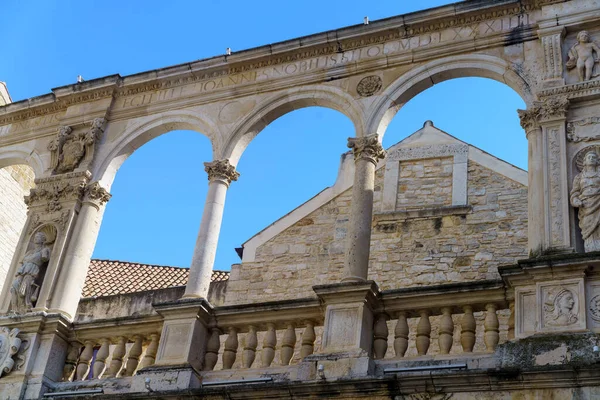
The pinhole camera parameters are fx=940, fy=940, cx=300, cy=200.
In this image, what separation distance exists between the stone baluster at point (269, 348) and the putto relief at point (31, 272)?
3098 millimetres

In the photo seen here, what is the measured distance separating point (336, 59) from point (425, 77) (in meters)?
1.21

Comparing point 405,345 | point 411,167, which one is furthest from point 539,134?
point 411,167

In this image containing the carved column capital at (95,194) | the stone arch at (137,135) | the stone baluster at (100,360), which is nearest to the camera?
the stone baluster at (100,360)

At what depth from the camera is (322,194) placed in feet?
48.7

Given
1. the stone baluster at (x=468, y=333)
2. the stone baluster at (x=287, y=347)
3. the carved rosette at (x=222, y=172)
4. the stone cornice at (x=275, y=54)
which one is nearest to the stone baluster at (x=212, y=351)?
the stone baluster at (x=287, y=347)

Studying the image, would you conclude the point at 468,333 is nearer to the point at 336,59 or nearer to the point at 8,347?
the point at 336,59

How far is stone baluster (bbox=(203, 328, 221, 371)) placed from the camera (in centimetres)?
966

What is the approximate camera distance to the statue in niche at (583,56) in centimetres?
955

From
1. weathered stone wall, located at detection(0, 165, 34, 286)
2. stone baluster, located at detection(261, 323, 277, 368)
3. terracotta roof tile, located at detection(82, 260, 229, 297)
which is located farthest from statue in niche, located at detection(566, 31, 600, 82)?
weathered stone wall, located at detection(0, 165, 34, 286)

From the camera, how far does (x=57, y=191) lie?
11656 mm

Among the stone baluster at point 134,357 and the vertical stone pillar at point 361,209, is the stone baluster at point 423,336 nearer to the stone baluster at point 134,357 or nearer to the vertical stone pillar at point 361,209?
the vertical stone pillar at point 361,209

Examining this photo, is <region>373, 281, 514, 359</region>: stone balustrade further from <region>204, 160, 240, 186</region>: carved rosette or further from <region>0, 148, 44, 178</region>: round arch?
<region>0, 148, 44, 178</region>: round arch

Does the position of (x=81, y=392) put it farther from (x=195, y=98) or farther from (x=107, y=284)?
(x=107, y=284)

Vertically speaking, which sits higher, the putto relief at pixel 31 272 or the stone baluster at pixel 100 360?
the putto relief at pixel 31 272
